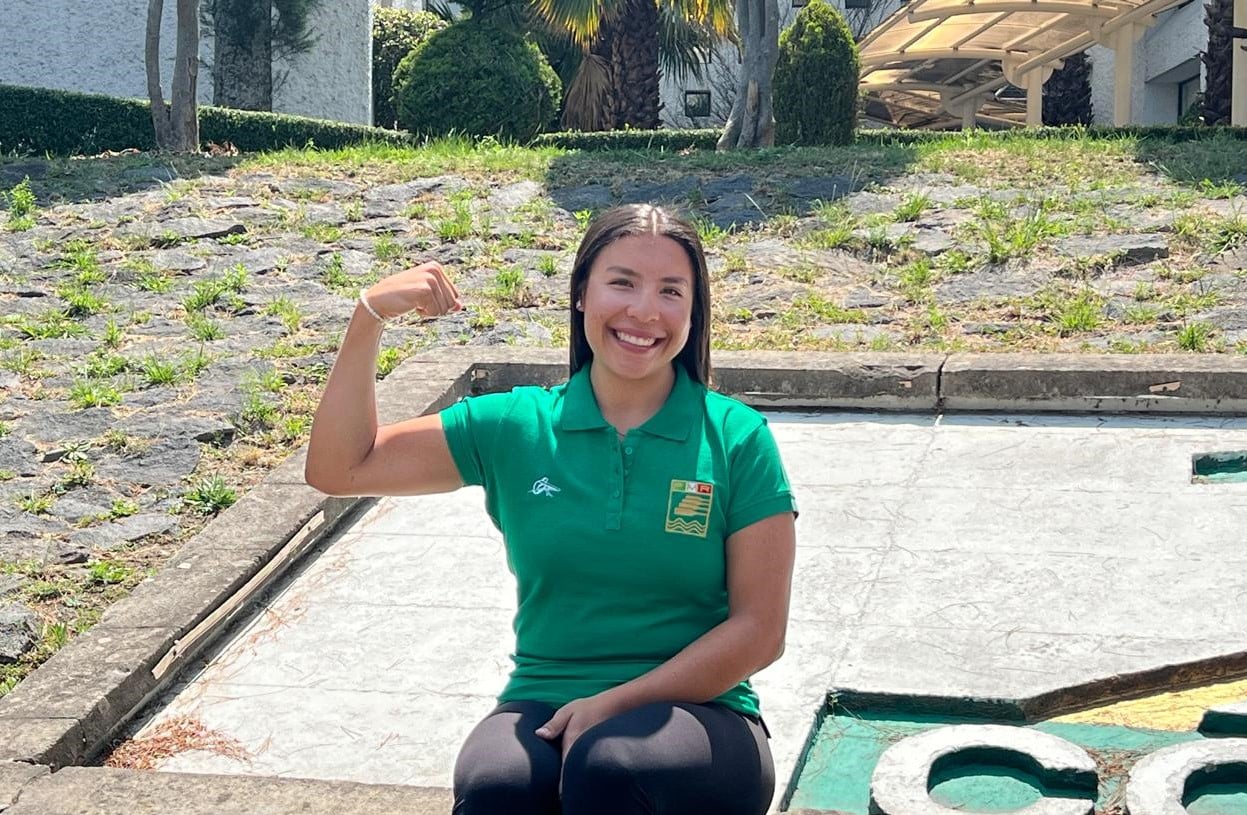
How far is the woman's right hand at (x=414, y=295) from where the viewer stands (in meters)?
2.71

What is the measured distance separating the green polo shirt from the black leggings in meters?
0.14

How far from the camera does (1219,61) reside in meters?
17.8

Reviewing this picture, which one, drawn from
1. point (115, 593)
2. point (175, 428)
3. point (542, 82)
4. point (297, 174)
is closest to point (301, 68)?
point (542, 82)

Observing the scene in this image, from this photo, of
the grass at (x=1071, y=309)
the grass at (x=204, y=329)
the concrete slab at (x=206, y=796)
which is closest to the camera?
the concrete slab at (x=206, y=796)

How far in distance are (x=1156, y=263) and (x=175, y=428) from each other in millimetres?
4872

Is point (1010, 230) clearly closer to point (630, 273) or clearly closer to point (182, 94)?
point (630, 273)

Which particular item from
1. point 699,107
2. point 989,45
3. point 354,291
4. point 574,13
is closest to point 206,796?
point 354,291

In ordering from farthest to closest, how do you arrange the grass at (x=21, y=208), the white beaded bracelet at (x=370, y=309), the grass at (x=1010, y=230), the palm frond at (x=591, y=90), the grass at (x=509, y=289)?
the palm frond at (x=591, y=90)
the grass at (x=21, y=208)
the grass at (x=1010, y=230)
the grass at (x=509, y=289)
the white beaded bracelet at (x=370, y=309)

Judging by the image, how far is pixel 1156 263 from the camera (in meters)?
8.23

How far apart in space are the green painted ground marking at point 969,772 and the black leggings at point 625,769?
618 millimetres

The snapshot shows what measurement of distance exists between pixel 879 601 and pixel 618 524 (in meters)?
1.94

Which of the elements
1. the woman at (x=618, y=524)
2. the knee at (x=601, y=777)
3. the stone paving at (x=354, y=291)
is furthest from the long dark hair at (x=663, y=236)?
the stone paving at (x=354, y=291)

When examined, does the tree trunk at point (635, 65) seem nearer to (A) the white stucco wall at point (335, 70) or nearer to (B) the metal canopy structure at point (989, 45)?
(B) the metal canopy structure at point (989, 45)

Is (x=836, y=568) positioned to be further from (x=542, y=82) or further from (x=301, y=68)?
(x=301, y=68)
